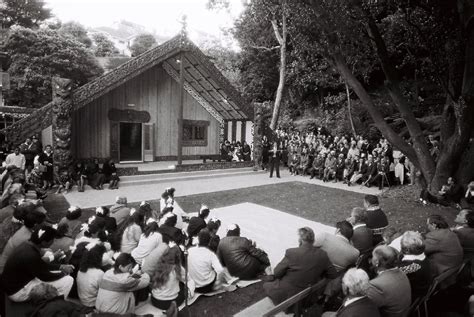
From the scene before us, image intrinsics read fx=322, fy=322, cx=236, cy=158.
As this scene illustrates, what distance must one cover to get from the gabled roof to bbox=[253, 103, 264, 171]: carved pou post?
16.4 inches

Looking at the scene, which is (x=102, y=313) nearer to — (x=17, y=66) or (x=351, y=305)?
(x=351, y=305)

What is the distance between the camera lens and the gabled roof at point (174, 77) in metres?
11.1

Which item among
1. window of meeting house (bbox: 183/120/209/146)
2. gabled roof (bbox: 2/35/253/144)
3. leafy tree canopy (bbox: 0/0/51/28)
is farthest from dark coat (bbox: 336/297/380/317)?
leafy tree canopy (bbox: 0/0/51/28)

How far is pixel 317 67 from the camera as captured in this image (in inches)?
820

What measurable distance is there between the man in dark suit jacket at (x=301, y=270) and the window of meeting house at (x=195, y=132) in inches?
590

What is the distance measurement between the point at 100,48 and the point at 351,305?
4361cm

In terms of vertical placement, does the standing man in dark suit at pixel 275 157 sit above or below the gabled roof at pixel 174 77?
below

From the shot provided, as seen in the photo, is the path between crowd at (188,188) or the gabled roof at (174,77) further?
the gabled roof at (174,77)

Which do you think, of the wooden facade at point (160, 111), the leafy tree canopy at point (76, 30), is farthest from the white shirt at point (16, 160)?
the leafy tree canopy at point (76, 30)

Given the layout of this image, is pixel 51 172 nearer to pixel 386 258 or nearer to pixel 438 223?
pixel 386 258

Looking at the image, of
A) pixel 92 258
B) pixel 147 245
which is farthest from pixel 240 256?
pixel 92 258

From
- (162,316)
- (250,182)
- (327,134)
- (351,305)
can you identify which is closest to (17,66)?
(250,182)

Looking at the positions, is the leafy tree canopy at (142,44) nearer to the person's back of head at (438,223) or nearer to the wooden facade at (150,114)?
the wooden facade at (150,114)

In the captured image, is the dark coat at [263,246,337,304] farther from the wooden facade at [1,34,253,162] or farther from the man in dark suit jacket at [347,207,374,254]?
the wooden facade at [1,34,253,162]
